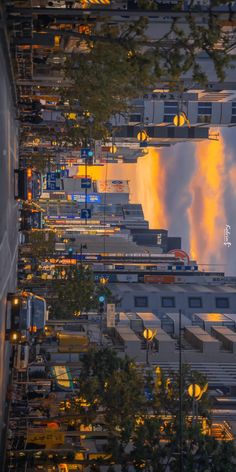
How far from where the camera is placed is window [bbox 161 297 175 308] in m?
67.4

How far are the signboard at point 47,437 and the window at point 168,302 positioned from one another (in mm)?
39476

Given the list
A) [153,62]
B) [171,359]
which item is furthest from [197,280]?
[153,62]

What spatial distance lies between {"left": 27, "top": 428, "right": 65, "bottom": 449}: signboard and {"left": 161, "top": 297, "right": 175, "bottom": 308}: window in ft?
130

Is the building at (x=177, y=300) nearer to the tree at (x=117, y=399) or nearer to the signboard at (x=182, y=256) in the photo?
the tree at (x=117, y=399)

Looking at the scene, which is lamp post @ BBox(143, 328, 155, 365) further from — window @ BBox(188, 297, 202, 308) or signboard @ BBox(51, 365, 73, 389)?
window @ BBox(188, 297, 202, 308)

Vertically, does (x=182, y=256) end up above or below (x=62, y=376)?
below

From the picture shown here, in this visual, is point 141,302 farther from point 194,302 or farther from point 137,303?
point 194,302

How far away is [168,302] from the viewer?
67.8m

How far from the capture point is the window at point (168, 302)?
6744 cm

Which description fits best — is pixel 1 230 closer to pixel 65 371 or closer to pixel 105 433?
pixel 105 433

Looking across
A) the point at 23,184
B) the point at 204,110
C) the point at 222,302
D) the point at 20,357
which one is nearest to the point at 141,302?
the point at 222,302

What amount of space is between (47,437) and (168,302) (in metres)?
40.2

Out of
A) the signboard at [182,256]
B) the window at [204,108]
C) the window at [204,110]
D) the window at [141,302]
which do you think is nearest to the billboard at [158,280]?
the window at [141,302]

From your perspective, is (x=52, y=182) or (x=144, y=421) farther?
(x=52, y=182)
